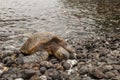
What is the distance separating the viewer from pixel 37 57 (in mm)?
13320

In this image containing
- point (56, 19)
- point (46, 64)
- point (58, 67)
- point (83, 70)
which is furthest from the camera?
point (56, 19)

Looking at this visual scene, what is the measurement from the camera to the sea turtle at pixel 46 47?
13.9 metres

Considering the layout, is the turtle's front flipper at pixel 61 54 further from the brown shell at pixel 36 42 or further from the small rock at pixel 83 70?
the small rock at pixel 83 70

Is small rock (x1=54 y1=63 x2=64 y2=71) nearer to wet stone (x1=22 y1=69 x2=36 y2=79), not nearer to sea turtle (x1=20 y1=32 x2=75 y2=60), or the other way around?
sea turtle (x1=20 y1=32 x2=75 y2=60)

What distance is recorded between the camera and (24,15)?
25.3 m

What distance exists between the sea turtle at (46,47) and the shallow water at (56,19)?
269cm

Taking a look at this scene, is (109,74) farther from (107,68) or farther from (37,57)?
(37,57)

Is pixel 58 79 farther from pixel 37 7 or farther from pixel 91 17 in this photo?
pixel 37 7

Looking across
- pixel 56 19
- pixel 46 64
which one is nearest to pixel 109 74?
pixel 46 64

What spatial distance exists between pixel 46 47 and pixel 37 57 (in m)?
1.24

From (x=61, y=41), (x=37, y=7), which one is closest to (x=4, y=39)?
(x=61, y=41)

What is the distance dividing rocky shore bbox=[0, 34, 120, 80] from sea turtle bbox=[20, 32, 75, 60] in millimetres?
387

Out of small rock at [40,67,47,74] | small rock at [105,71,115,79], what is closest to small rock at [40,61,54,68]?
small rock at [40,67,47,74]

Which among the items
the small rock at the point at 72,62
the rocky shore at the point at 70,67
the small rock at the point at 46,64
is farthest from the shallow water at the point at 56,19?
the small rock at the point at 72,62
